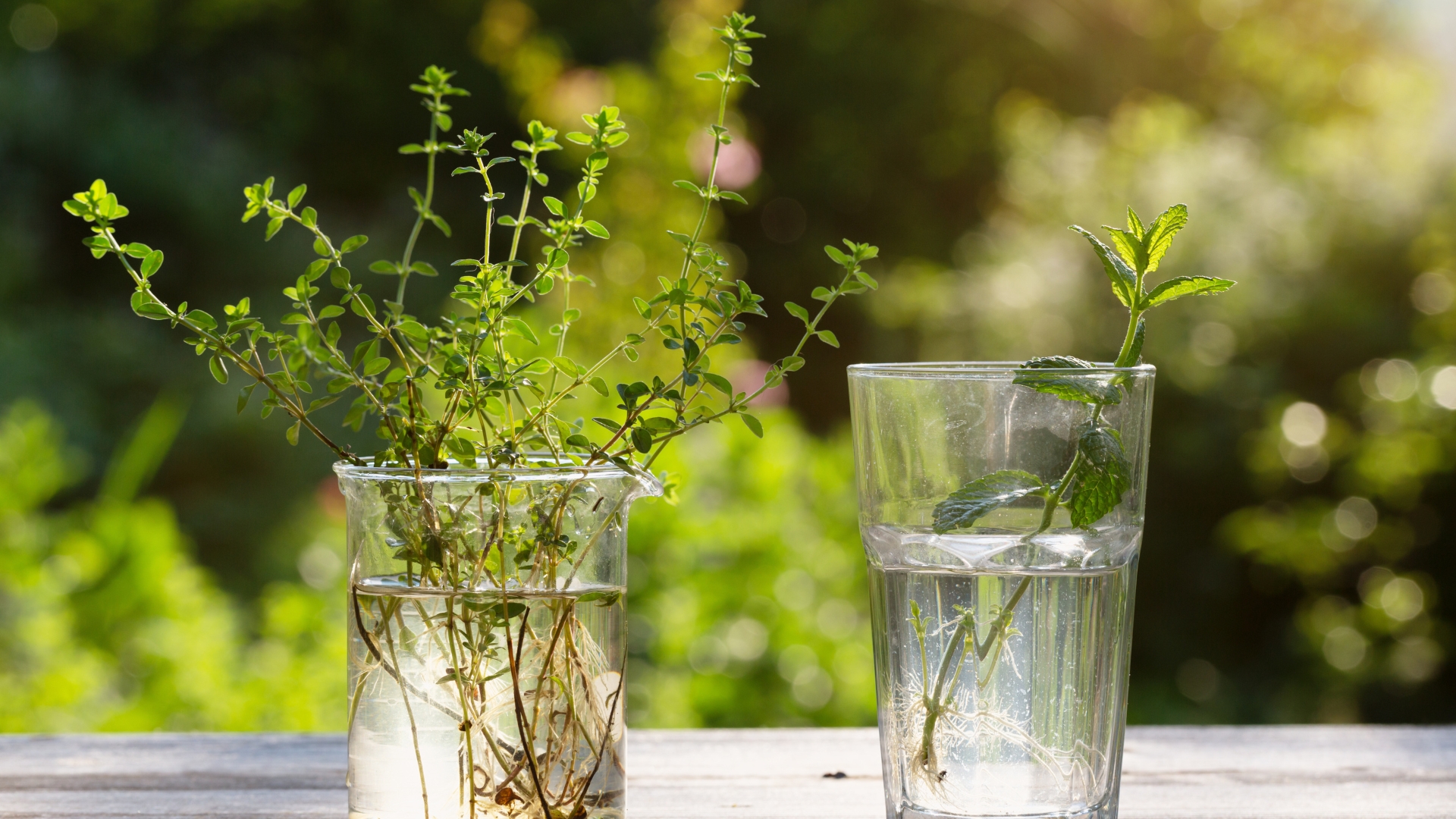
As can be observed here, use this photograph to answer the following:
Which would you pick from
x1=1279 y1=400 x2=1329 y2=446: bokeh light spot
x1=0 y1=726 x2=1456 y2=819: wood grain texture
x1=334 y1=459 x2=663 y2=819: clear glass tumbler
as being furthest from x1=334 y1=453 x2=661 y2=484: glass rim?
x1=1279 y1=400 x2=1329 y2=446: bokeh light spot

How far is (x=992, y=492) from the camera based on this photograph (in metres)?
0.71

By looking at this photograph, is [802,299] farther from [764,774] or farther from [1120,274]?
[1120,274]

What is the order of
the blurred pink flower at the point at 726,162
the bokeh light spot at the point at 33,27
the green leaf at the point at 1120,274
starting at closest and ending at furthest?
1. the green leaf at the point at 1120,274
2. the blurred pink flower at the point at 726,162
3. the bokeh light spot at the point at 33,27

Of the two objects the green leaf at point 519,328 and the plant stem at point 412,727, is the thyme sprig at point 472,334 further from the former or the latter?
the plant stem at point 412,727

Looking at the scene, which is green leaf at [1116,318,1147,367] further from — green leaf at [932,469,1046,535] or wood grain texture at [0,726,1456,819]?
wood grain texture at [0,726,1456,819]

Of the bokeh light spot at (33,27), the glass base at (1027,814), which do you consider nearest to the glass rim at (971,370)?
the glass base at (1027,814)

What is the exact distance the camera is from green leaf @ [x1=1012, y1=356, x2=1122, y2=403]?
2.27ft

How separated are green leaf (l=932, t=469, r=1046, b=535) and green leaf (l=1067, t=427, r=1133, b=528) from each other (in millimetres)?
22

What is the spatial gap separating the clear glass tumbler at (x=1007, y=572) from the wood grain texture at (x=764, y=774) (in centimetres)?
19

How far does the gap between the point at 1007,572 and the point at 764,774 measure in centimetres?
37

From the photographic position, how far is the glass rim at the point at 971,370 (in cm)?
70

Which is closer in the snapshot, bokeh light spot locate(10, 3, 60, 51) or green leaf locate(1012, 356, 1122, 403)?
green leaf locate(1012, 356, 1122, 403)

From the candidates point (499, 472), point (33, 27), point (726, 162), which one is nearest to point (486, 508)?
point (499, 472)

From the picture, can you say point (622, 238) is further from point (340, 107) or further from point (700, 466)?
point (340, 107)
